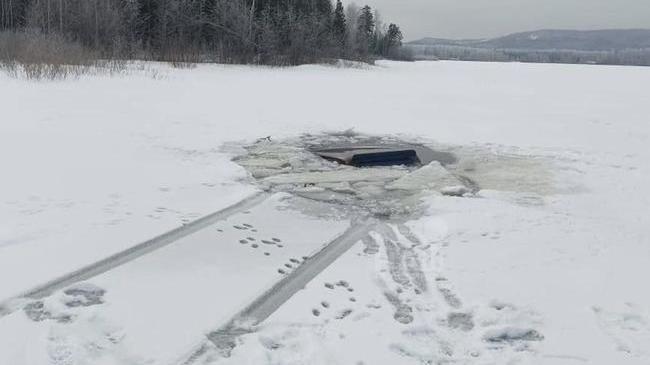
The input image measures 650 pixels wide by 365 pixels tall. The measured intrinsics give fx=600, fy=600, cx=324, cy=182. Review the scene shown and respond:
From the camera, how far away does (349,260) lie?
446cm

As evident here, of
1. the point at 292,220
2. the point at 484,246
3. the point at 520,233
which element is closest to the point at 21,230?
the point at 292,220

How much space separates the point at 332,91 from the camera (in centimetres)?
2017

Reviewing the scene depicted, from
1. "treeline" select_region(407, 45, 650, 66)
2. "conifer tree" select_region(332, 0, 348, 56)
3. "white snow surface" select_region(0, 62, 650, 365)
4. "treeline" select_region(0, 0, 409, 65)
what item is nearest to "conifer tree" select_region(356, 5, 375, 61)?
"conifer tree" select_region(332, 0, 348, 56)

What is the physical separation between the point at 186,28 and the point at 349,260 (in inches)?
1516

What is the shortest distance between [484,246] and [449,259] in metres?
0.46

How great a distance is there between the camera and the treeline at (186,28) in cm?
3291

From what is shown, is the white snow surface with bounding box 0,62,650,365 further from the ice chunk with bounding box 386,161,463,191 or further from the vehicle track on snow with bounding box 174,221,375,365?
the ice chunk with bounding box 386,161,463,191

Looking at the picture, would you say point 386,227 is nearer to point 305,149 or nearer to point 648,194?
point 648,194

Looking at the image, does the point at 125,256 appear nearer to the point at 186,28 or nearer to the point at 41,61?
the point at 41,61

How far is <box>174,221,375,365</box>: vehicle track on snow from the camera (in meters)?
3.11

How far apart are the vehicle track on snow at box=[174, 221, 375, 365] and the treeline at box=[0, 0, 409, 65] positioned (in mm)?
25932

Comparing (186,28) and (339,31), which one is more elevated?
(339,31)

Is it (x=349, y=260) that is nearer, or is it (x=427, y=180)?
(x=349, y=260)

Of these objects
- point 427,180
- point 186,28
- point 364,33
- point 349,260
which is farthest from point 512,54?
point 349,260
